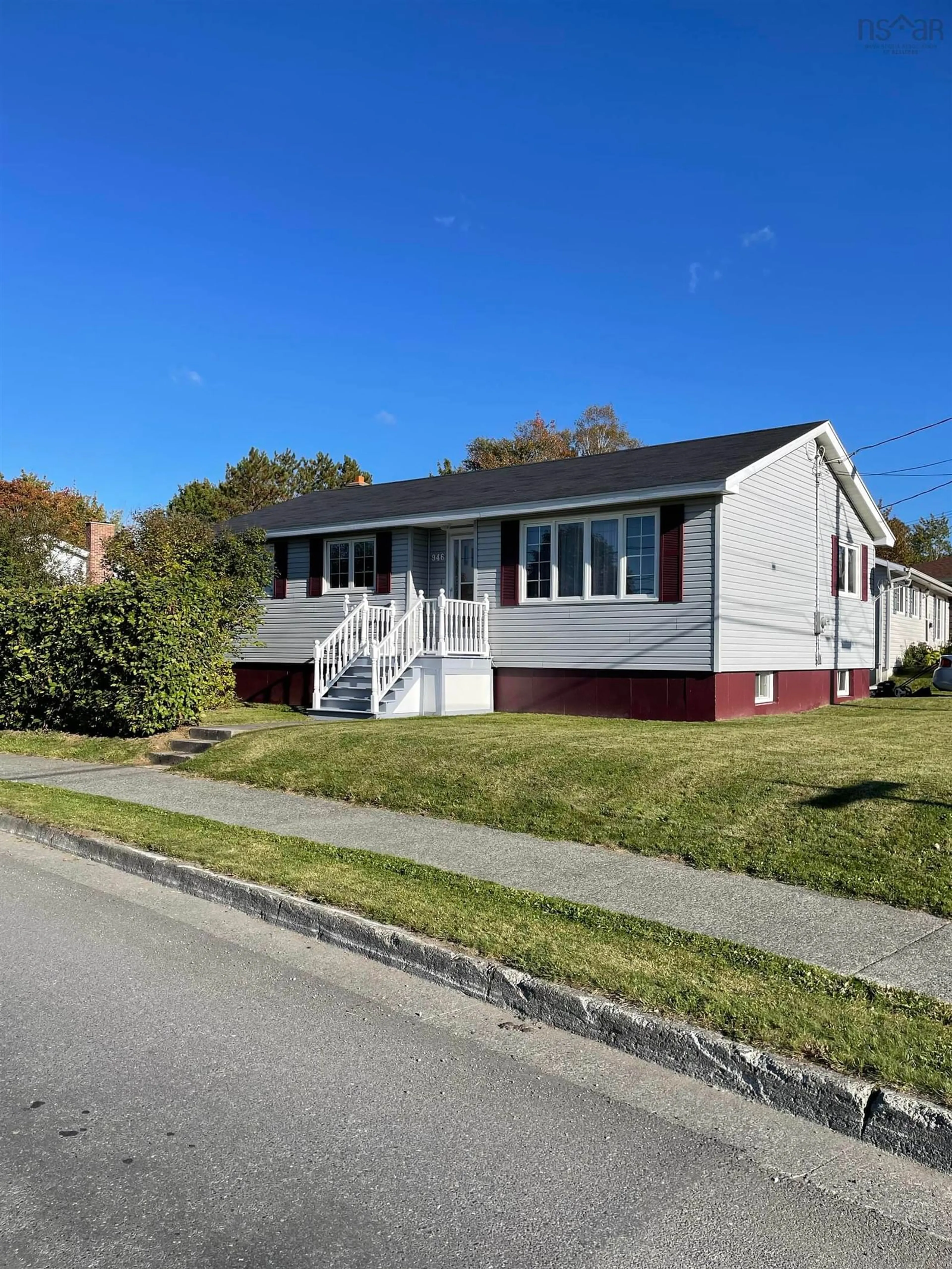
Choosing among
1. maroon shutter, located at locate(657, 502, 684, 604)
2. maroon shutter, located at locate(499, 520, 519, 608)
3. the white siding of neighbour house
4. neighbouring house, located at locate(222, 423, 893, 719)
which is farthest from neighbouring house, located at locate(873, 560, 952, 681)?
maroon shutter, located at locate(499, 520, 519, 608)

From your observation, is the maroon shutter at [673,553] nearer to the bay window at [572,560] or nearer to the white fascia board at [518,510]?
the white fascia board at [518,510]

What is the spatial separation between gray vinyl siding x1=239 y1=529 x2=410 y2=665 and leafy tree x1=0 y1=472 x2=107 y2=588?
4887 mm

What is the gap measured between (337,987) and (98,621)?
11922 mm

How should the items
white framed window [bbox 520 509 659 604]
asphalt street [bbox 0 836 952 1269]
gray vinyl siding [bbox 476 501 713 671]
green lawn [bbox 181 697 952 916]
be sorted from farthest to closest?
white framed window [bbox 520 509 659 604], gray vinyl siding [bbox 476 501 713 671], green lawn [bbox 181 697 952 916], asphalt street [bbox 0 836 952 1269]

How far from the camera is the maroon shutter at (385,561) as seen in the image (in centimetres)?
2039

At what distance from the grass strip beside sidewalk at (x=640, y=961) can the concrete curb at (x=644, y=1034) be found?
3.6 inches

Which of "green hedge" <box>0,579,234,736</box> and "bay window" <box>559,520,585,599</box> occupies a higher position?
"bay window" <box>559,520,585,599</box>

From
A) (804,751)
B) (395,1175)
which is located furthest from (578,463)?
(395,1175)

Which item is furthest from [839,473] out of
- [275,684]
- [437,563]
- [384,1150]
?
[384,1150]

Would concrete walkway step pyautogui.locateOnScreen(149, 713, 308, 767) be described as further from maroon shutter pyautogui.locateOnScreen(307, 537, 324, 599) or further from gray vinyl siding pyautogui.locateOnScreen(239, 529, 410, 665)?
maroon shutter pyautogui.locateOnScreen(307, 537, 324, 599)

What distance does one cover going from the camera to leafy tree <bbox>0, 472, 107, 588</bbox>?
2539cm

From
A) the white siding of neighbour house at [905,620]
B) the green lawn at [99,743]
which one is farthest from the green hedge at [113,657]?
the white siding of neighbour house at [905,620]

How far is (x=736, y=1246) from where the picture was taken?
2994 mm

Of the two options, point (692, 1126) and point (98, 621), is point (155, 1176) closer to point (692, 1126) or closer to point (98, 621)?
point (692, 1126)
